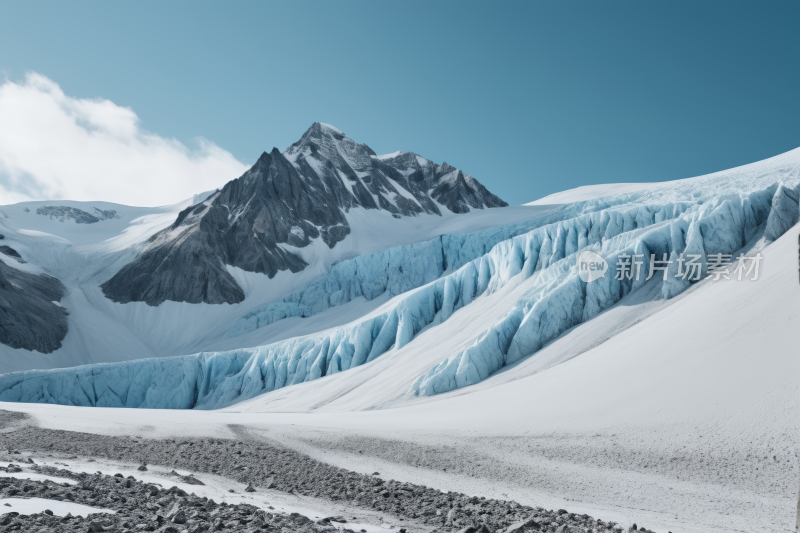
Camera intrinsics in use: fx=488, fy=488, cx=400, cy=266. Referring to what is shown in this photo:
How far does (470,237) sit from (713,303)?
37.4m

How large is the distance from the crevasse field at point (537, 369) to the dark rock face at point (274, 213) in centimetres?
826

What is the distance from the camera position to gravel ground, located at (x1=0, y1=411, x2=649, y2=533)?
20.9 feet

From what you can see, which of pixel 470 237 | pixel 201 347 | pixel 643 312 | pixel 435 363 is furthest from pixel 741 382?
pixel 201 347

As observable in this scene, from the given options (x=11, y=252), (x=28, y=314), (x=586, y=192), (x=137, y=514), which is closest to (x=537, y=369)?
(x=137, y=514)

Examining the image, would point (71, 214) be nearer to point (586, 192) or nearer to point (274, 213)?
point (274, 213)

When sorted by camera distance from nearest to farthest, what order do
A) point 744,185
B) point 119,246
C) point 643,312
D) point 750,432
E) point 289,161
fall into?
1. point 750,432
2. point 643,312
3. point 744,185
4. point 119,246
5. point 289,161

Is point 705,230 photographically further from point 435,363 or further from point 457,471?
point 457,471

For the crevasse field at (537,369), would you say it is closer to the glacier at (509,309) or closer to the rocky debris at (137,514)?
the glacier at (509,309)

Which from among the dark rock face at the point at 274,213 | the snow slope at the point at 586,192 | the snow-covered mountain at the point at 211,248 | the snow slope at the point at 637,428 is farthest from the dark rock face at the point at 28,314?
the snow slope at the point at 586,192

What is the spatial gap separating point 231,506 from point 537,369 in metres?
19.2

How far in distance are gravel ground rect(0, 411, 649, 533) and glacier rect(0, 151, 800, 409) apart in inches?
579

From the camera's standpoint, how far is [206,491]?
929 cm

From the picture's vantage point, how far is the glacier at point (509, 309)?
27.5 m

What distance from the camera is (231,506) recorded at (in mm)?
7629
